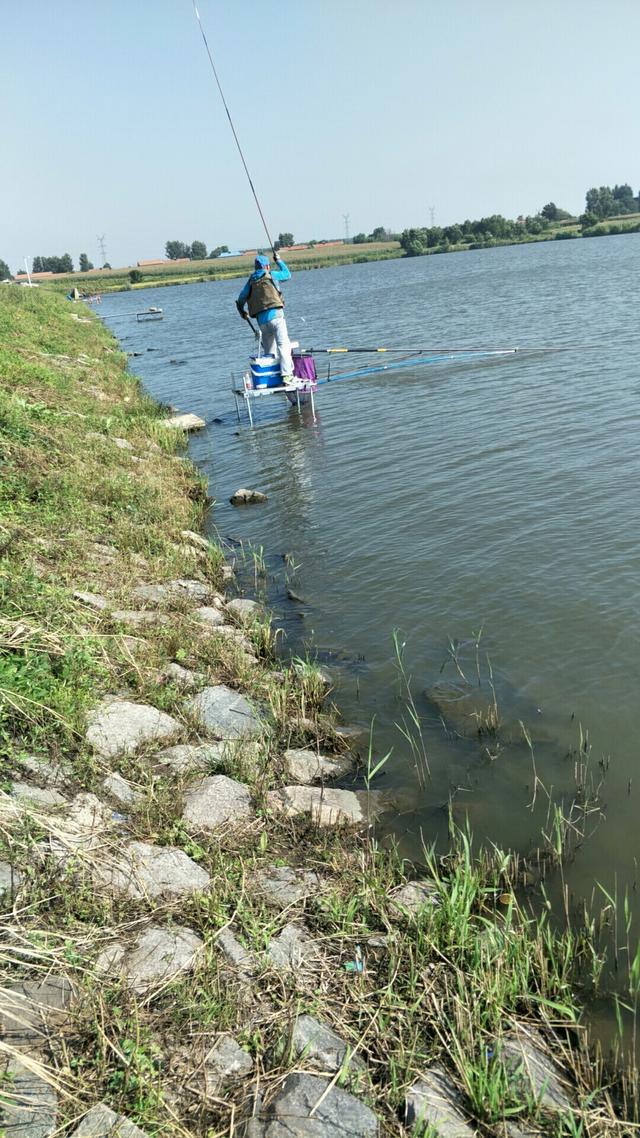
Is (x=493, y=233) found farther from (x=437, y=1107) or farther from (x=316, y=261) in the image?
(x=437, y=1107)

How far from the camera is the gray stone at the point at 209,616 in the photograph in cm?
739

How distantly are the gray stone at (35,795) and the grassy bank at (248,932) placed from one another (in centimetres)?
3

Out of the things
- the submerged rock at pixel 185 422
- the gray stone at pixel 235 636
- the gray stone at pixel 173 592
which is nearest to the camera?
the gray stone at pixel 235 636

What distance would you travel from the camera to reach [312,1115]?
2.87 m

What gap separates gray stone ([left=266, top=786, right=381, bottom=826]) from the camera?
4953mm

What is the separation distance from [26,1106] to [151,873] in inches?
52.2

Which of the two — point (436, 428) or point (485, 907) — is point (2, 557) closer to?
point (485, 907)

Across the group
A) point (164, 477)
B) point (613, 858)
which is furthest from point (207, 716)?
point (164, 477)

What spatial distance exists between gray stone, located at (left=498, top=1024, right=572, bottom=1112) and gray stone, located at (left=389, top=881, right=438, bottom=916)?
76 centimetres

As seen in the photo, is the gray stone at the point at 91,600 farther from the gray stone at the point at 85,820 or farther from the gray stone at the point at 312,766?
the gray stone at the point at 85,820

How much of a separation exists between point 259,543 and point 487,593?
4189mm

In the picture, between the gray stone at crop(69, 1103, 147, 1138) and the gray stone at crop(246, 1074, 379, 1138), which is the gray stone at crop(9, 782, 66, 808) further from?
the gray stone at crop(246, 1074, 379, 1138)

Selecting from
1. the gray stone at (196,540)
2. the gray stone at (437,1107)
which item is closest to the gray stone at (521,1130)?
the gray stone at (437,1107)

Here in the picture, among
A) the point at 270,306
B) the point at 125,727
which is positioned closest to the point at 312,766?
the point at 125,727
